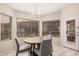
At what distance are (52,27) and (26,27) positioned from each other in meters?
0.67

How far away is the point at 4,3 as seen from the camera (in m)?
2.09

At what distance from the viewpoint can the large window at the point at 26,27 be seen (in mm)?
2154

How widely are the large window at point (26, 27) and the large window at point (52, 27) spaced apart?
0.21 m

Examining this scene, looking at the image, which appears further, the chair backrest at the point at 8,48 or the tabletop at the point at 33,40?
the tabletop at the point at 33,40

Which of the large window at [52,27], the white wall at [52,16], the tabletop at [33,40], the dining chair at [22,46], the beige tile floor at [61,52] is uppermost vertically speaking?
the white wall at [52,16]

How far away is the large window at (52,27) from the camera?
7.02 ft

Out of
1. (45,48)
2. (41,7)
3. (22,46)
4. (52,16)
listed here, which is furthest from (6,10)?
(45,48)

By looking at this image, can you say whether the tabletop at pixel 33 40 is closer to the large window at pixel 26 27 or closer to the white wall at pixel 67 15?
the large window at pixel 26 27

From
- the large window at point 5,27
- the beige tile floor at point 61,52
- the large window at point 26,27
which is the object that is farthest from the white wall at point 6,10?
the beige tile floor at point 61,52

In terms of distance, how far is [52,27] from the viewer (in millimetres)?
2156

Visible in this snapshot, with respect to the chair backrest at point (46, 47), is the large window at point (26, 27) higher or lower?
higher

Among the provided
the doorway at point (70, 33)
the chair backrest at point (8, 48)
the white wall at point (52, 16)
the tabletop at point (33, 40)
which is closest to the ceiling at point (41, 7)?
the white wall at point (52, 16)

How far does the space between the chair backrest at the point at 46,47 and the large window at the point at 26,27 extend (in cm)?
31

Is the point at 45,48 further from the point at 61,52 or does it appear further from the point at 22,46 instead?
the point at 22,46
